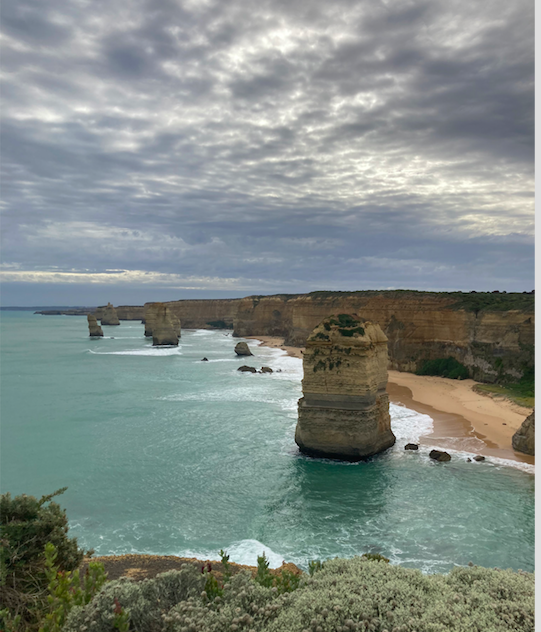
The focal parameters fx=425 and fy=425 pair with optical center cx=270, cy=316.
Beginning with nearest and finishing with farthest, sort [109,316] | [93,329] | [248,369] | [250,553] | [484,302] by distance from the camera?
[250,553], [484,302], [248,369], [93,329], [109,316]

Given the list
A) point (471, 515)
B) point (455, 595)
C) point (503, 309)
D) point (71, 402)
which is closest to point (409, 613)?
point (455, 595)

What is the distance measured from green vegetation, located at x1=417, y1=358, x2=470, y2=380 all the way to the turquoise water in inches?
647

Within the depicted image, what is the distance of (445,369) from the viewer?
48938 mm

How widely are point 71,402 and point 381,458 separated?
1260 inches

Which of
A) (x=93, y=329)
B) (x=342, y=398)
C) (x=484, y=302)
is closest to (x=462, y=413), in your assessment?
(x=342, y=398)

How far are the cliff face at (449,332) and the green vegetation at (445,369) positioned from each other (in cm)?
66

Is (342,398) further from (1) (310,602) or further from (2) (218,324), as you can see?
(2) (218,324)

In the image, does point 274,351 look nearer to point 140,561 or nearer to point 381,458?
point 381,458

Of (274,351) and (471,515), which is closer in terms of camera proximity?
(471,515)

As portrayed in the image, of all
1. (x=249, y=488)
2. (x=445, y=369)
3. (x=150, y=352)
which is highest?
(x=445, y=369)

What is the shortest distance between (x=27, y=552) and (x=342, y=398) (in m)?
17.0

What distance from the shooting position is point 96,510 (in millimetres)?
19109

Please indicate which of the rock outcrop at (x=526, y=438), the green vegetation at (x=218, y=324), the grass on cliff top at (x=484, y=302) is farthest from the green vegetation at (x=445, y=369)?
the green vegetation at (x=218, y=324)

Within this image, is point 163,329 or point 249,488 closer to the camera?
point 249,488
